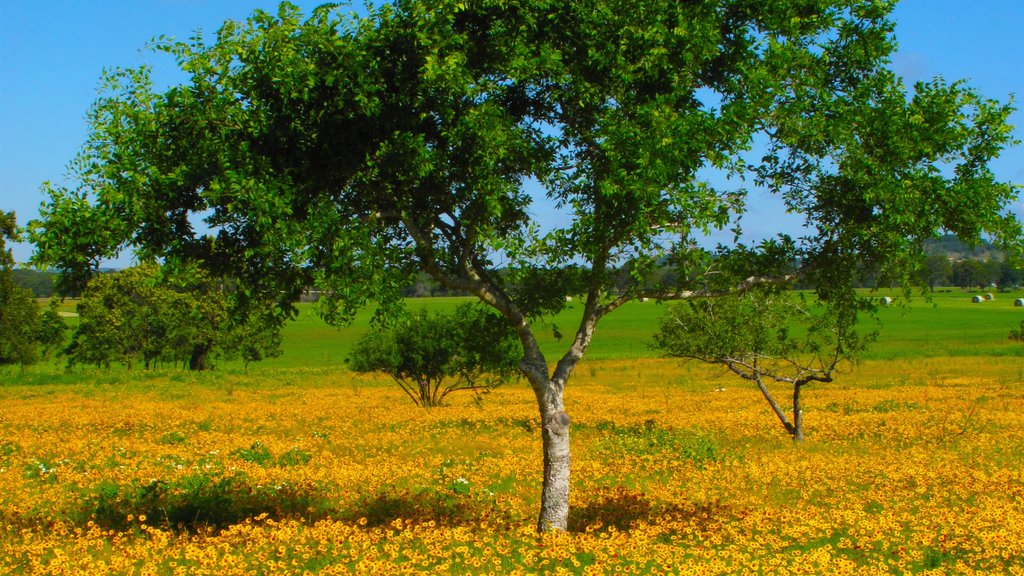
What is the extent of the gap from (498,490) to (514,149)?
7.35m

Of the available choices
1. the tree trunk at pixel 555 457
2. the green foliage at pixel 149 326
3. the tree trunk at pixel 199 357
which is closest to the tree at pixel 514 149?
the tree trunk at pixel 555 457

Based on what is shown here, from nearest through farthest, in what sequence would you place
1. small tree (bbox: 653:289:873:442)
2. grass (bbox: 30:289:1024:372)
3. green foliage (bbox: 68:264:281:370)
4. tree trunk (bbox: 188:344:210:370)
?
small tree (bbox: 653:289:873:442) < green foliage (bbox: 68:264:281:370) < tree trunk (bbox: 188:344:210:370) < grass (bbox: 30:289:1024:372)

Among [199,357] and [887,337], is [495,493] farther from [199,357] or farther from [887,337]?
[887,337]

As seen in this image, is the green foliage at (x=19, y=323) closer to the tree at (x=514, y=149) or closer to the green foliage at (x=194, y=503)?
the green foliage at (x=194, y=503)

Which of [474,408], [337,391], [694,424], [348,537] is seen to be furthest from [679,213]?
[337,391]

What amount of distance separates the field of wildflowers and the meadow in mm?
64

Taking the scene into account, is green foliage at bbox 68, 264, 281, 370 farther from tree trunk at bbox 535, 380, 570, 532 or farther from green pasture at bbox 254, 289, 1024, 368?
tree trunk at bbox 535, 380, 570, 532

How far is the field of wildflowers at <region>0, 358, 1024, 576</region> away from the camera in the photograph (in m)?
10.9

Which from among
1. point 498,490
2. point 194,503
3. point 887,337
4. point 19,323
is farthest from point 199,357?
point 887,337

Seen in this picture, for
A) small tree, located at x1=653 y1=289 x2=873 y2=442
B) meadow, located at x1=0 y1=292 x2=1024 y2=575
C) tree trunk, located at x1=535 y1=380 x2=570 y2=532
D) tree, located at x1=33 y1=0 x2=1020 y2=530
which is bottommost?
meadow, located at x1=0 y1=292 x2=1024 y2=575

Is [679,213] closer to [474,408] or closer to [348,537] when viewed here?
[348,537]

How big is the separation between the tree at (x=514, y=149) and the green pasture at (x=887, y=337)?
143 ft

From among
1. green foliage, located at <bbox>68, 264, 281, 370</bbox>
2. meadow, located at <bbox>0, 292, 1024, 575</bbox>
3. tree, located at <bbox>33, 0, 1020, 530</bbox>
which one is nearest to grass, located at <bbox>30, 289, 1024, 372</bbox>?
green foliage, located at <bbox>68, 264, 281, 370</bbox>

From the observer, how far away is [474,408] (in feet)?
120
